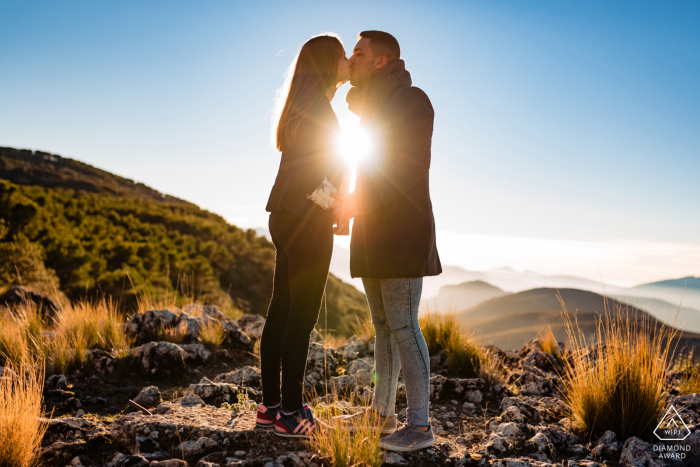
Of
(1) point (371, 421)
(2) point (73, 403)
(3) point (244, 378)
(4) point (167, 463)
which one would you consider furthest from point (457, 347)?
(2) point (73, 403)

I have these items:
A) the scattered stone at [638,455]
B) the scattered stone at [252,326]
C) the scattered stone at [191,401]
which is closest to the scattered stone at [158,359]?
the scattered stone at [191,401]

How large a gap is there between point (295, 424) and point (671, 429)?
2394 mm

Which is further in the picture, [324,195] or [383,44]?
[383,44]

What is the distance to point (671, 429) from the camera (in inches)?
98.6

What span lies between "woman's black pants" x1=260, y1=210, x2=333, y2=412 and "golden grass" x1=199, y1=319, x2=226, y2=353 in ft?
9.62

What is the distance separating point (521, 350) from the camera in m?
5.39

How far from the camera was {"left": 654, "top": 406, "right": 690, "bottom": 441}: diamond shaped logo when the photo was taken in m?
2.43

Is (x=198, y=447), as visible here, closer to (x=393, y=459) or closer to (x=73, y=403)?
(x=393, y=459)

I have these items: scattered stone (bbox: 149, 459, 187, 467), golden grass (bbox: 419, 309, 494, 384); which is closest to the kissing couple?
scattered stone (bbox: 149, 459, 187, 467)

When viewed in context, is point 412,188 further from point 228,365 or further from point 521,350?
point 521,350

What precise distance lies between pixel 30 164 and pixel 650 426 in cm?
4634

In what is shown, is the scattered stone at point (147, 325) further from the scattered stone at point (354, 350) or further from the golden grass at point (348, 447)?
the golden grass at point (348, 447)

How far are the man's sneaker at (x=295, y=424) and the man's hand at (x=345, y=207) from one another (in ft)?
3.67

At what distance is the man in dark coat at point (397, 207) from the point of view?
2.03 m
